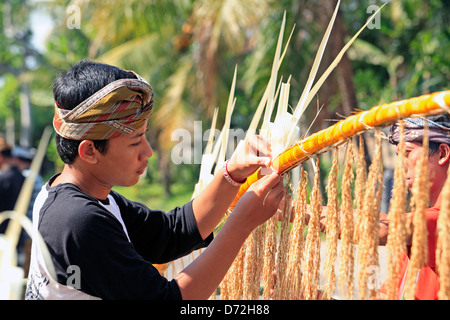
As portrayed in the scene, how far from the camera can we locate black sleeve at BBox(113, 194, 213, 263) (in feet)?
6.49

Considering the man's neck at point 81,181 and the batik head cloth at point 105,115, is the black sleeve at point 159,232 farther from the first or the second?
the batik head cloth at point 105,115

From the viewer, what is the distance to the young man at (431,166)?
1.75 metres

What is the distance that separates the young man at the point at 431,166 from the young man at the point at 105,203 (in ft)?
1.51

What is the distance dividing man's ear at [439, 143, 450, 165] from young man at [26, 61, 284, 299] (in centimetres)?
59

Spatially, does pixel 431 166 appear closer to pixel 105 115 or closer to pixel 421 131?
pixel 421 131

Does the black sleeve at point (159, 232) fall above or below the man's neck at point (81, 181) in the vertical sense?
below

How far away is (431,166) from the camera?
189 cm

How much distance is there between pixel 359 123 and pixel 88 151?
0.78 metres

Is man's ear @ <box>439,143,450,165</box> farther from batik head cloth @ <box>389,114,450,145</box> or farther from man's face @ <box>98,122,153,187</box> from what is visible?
man's face @ <box>98,122,153,187</box>

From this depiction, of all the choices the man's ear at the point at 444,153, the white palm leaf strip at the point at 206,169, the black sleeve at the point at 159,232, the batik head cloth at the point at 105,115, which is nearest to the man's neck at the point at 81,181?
the batik head cloth at the point at 105,115

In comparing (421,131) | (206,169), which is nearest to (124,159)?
(206,169)

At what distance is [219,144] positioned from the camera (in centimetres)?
241
